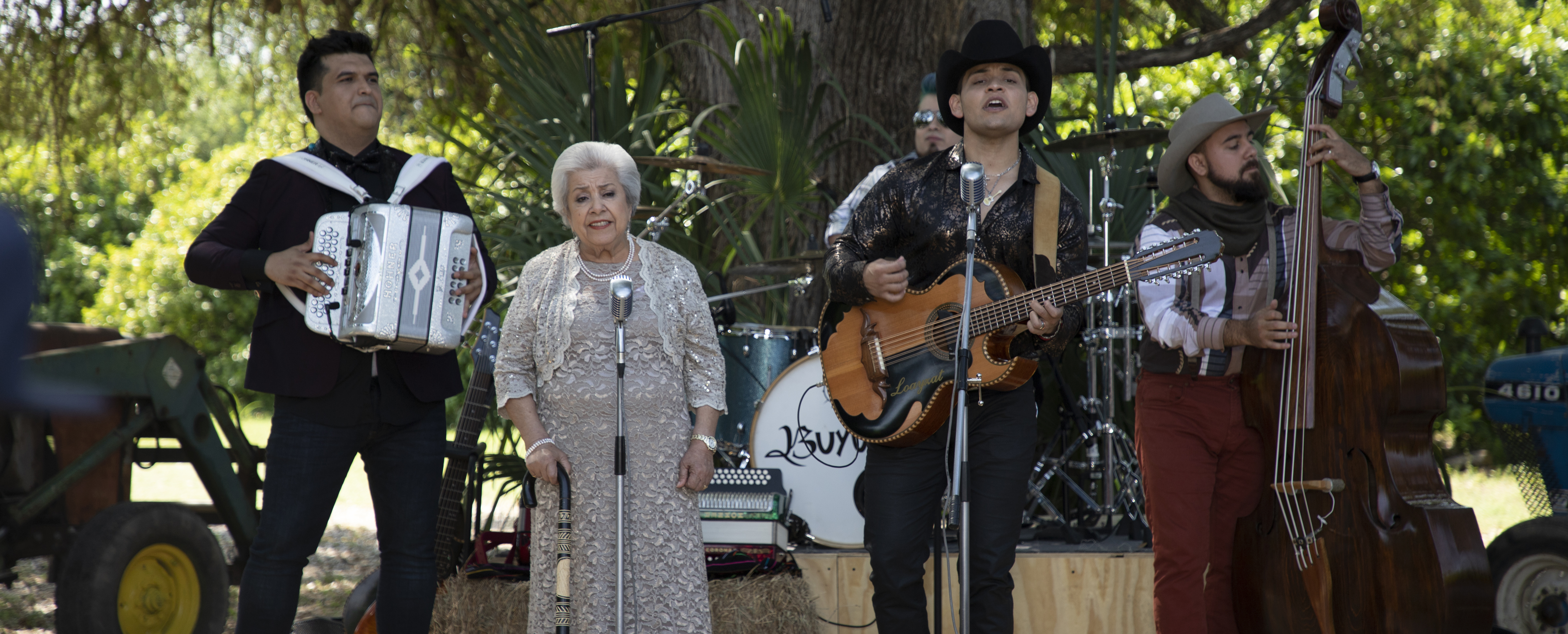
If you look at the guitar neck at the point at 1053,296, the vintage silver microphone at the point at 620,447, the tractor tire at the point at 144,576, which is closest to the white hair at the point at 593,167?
the vintage silver microphone at the point at 620,447

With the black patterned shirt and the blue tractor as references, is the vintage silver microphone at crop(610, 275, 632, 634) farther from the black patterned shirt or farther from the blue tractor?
the blue tractor

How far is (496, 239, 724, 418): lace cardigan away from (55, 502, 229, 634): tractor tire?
2250 mm

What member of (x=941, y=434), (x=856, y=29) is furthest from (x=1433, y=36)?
(x=941, y=434)

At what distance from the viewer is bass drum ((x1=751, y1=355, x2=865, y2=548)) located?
4969 mm

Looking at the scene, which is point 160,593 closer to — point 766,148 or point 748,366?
point 748,366

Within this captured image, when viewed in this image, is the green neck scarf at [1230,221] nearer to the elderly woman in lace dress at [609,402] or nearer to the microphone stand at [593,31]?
the elderly woman in lace dress at [609,402]

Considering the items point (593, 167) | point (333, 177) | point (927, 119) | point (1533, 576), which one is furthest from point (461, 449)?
point (1533, 576)

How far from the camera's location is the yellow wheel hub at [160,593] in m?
4.62

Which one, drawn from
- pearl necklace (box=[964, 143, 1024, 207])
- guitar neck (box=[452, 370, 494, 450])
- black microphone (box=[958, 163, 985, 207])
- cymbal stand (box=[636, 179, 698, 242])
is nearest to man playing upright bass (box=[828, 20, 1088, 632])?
pearl necklace (box=[964, 143, 1024, 207])

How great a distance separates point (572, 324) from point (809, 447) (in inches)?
81.0

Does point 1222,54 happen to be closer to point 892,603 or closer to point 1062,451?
point 1062,451

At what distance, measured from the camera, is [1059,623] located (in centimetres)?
451

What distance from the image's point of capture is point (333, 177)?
11.0 feet

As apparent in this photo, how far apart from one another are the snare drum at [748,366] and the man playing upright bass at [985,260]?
71.5 inches
